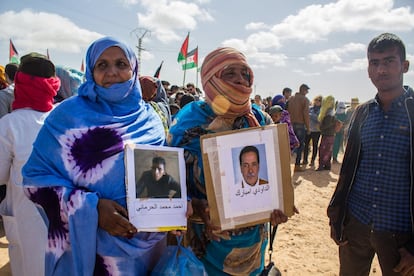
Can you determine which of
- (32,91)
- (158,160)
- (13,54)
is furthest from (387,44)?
(13,54)

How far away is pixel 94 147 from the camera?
1.50m

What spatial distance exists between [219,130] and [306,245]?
3321mm

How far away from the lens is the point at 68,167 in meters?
1.47

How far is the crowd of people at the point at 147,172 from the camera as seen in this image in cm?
147

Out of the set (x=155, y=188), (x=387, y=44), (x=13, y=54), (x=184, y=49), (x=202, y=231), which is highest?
(x=184, y=49)

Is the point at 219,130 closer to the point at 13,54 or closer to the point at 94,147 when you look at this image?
the point at 94,147

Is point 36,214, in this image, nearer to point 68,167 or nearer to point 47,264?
point 47,264

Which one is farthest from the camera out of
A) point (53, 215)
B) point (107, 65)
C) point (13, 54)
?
point (13, 54)

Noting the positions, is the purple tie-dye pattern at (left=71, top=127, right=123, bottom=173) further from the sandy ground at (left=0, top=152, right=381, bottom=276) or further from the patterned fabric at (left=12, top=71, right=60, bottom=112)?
the sandy ground at (left=0, top=152, right=381, bottom=276)

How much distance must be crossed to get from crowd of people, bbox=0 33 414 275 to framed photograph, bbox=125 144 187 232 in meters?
0.02

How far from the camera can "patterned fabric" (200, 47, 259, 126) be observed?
5.66 feet

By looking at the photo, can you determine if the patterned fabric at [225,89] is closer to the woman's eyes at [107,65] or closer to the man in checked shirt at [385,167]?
the woman's eyes at [107,65]

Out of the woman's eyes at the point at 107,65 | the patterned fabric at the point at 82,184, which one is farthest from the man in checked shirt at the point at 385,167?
the woman's eyes at the point at 107,65

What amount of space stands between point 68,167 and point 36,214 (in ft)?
3.25
